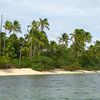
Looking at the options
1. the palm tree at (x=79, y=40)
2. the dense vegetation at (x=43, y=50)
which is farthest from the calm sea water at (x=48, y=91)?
the palm tree at (x=79, y=40)

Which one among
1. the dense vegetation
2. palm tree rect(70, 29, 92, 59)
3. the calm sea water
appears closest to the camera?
the calm sea water

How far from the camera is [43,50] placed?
134m

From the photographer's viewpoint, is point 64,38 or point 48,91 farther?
point 64,38

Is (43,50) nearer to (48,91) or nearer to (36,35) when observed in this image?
(36,35)

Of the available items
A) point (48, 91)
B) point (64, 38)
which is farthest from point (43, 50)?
point (48, 91)

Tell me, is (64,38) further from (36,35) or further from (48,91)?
(48,91)

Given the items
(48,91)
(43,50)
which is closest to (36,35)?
(43,50)

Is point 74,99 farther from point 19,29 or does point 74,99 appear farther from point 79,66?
point 79,66

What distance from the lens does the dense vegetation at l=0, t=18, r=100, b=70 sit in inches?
4461

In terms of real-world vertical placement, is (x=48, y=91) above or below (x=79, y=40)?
below

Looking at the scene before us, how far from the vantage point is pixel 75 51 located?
142 m

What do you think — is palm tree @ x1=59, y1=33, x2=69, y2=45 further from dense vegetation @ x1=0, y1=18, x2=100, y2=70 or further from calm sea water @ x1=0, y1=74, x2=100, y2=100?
calm sea water @ x1=0, y1=74, x2=100, y2=100

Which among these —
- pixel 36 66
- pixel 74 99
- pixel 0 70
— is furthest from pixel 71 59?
pixel 74 99

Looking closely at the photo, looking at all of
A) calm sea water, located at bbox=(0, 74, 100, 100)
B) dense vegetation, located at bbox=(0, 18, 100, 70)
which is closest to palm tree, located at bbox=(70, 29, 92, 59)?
dense vegetation, located at bbox=(0, 18, 100, 70)
